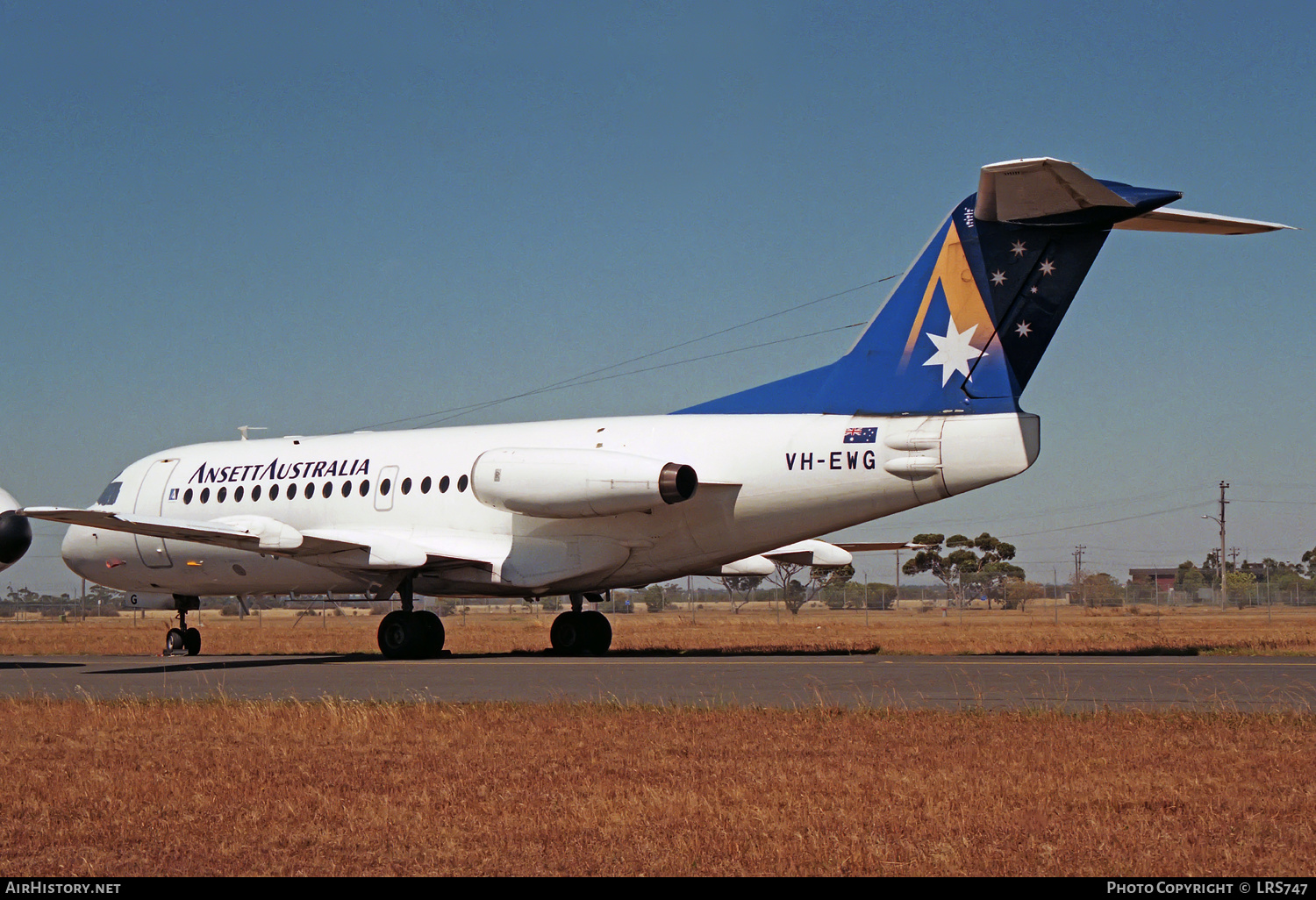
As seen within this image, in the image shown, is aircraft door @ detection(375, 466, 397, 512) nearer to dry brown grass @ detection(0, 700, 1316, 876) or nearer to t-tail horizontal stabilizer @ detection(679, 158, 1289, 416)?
t-tail horizontal stabilizer @ detection(679, 158, 1289, 416)

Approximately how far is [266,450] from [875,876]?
2484cm

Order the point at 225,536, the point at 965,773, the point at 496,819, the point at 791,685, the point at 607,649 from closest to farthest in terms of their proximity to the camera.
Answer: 1. the point at 496,819
2. the point at 965,773
3. the point at 791,685
4. the point at 225,536
5. the point at 607,649

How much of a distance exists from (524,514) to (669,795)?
1652cm

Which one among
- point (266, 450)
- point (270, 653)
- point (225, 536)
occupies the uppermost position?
point (266, 450)

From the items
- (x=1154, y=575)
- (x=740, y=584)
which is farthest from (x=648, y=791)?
(x=1154, y=575)

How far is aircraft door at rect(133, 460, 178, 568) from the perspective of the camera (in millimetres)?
29797

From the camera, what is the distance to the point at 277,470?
28.7 metres

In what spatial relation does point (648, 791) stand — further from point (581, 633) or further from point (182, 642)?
point (182, 642)

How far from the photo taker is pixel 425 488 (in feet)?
86.8

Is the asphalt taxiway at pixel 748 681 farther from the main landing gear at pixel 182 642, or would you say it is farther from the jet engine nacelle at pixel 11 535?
the main landing gear at pixel 182 642

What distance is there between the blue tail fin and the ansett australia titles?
9.99 metres

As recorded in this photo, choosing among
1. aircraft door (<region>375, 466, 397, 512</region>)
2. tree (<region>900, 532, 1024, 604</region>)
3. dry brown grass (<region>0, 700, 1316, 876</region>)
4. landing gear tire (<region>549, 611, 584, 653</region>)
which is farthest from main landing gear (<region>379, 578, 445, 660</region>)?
tree (<region>900, 532, 1024, 604</region>)

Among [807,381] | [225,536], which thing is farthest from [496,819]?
[225,536]

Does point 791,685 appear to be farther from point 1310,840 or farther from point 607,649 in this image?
point 607,649
